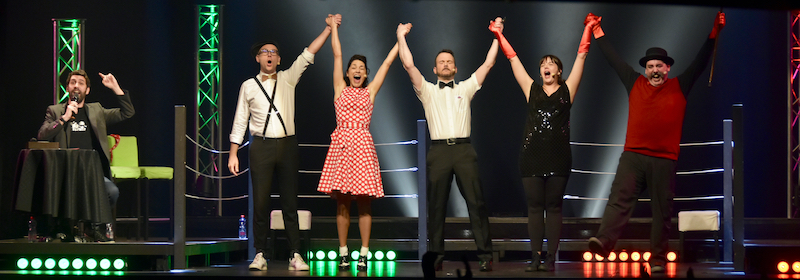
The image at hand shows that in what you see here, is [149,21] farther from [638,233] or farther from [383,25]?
[638,233]

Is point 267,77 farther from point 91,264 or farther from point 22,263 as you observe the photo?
point 22,263

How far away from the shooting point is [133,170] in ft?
19.0

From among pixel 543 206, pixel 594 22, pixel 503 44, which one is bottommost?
pixel 543 206

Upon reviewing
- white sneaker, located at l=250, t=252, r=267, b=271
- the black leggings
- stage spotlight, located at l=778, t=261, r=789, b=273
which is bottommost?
stage spotlight, located at l=778, t=261, r=789, b=273

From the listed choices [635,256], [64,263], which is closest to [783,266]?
[635,256]

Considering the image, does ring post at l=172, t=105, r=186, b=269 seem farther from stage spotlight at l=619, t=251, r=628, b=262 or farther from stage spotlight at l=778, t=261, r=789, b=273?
stage spotlight at l=778, t=261, r=789, b=273

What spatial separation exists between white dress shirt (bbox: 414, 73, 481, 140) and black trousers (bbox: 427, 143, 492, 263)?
9 cm

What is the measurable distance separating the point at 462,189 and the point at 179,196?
172 centimetres

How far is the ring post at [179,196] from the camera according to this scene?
460cm

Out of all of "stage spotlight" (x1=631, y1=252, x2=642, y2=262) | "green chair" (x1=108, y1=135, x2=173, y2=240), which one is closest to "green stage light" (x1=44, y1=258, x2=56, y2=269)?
"green chair" (x1=108, y1=135, x2=173, y2=240)

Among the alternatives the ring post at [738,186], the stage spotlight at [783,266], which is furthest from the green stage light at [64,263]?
the stage spotlight at [783,266]

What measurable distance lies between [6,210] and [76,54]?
1559mm

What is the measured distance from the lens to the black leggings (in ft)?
14.5

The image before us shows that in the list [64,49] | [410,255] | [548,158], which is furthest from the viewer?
[64,49]
